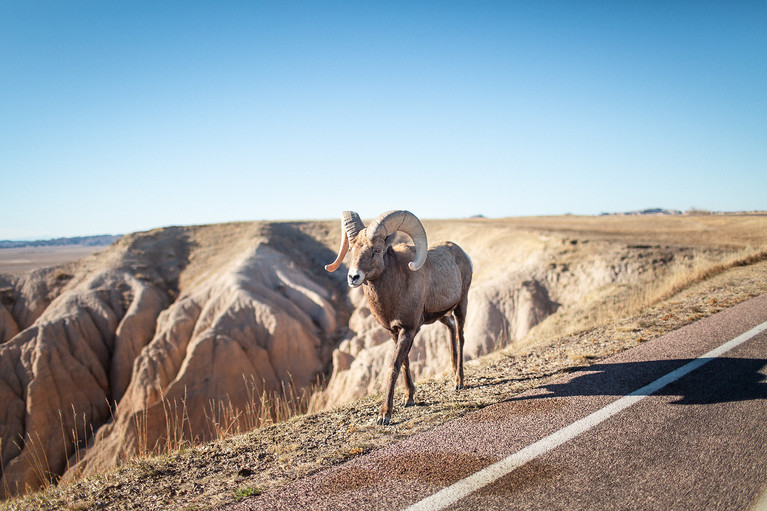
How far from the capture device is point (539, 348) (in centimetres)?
890

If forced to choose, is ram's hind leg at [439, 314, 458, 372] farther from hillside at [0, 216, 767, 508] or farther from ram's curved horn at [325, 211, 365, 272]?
hillside at [0, 216, 767, 508]

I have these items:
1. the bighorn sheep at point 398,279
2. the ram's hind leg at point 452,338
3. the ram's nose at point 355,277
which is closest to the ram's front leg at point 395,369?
the bighorn sheep at point 398,279

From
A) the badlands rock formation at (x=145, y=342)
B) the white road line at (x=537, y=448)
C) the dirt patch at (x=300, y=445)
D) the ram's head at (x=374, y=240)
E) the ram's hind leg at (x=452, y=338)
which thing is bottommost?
the badlands rock formation at (x=145, y=342)

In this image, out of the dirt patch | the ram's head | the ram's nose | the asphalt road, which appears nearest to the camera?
the asphalt road

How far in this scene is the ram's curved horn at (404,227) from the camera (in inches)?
234

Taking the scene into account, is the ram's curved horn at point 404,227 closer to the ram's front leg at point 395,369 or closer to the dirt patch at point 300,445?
the ram's front leg at point 395,369

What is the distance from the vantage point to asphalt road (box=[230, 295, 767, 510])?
3439 millimetres

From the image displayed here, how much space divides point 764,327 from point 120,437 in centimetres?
2588

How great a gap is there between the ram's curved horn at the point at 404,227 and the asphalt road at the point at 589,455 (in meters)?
2.14

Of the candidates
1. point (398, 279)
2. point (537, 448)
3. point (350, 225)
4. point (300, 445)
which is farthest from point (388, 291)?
point (537, 448)

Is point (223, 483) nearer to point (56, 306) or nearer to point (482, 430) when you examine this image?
point (482, 430)

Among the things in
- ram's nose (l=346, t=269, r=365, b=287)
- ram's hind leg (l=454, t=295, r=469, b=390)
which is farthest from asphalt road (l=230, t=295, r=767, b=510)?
ram's nose (l=346, t=269, r=365, b=287)

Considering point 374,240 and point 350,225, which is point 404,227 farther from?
point 350,225

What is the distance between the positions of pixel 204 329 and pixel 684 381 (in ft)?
89.6
